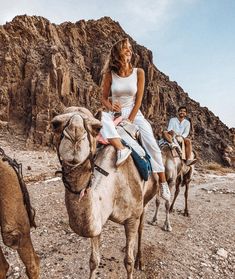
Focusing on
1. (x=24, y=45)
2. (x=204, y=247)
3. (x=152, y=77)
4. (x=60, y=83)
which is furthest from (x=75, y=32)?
(x=204, y=247)

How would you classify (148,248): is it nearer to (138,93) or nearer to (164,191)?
(164,191)

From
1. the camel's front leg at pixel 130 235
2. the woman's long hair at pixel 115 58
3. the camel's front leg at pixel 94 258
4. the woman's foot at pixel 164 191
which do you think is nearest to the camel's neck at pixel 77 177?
the camel's front leg at pixel 130 235

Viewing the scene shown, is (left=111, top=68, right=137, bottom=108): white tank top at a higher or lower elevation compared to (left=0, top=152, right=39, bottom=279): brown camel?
higher

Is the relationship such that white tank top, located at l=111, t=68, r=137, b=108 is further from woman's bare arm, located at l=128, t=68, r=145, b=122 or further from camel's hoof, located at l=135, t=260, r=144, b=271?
camel's hoof, located at l=135, t=260, r=144, b=271

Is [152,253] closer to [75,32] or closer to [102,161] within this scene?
[102,161]

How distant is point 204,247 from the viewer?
247 inches

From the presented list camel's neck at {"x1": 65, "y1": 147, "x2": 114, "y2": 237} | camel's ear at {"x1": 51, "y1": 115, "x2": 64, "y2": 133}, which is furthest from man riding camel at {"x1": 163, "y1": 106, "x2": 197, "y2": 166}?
camel's ear at {"x1": 51, "y1": 115, "x2": 64, "y2": 133}

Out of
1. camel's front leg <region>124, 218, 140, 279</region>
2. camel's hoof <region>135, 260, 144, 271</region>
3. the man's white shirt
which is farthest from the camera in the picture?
the man's white shirt

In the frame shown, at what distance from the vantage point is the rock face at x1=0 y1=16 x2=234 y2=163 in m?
36.8

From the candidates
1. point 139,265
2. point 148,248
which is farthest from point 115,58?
point 148,248

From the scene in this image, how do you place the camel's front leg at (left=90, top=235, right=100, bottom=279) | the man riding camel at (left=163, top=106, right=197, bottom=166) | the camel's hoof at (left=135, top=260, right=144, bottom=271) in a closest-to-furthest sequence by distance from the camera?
the camel's front leg at (left=90, top=235, right=100, bottom=279), the camel's hoof at (left=135, top=260, right=144, bottom=271), the man riding camel at (left=163, top=106, right=197, bottom=166)

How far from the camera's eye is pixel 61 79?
133 feet

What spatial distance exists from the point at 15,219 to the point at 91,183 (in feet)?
2.99

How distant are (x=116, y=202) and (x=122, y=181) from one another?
0.25 metres
